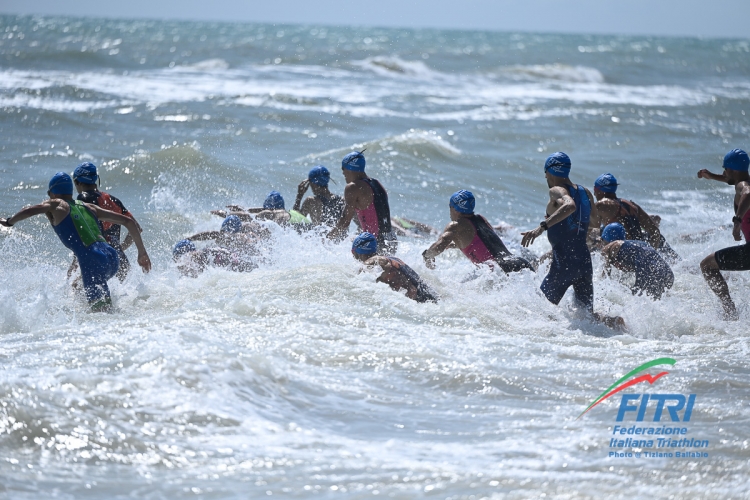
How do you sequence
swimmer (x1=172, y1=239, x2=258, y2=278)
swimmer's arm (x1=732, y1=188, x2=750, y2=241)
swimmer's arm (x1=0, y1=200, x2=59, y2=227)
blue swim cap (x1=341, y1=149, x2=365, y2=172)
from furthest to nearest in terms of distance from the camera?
1. blue swim cap (x1=341, y1=149, x2=365, y2=172)
2. swimmer (x1=172, y1=239, x2=258, y2=278)
3. swimmer's arm (x1=732, y1=188, x2=750, y2=241)
4. swimmer's arm (x1=0, y1=200, x2=59, y2=227)

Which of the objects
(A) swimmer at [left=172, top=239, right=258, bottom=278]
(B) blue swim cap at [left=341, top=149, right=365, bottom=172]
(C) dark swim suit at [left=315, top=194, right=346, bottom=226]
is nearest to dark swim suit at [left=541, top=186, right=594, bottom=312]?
(B) blue swim cap at [left=341, top=149, right=365, bottom=172]

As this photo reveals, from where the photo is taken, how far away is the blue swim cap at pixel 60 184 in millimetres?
7070

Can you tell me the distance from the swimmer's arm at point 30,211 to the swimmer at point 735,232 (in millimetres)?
5883

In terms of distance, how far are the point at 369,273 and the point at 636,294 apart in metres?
2.71

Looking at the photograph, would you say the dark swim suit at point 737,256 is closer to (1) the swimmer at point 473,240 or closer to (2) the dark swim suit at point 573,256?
(2) the dark swim suit at point 573,256

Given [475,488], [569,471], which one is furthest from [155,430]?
[569,471]

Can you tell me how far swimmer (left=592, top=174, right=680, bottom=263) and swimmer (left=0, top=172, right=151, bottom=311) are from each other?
5.11m

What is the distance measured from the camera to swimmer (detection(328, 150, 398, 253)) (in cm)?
895

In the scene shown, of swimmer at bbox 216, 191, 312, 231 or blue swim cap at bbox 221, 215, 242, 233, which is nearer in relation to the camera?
blue swim cap at bbox 221, 215, 242, 233

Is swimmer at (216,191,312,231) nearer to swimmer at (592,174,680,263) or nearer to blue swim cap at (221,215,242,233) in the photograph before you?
blue swim cap at (221,215,242,233)

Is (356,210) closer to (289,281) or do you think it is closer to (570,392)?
(289,281)

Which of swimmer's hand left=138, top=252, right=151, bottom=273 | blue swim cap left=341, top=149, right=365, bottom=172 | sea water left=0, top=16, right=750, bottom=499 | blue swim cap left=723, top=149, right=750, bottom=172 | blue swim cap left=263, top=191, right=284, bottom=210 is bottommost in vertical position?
sea water left=0, top=16, right=750, bottom=499

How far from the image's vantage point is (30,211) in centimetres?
680

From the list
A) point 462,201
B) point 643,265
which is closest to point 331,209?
point 462,201
